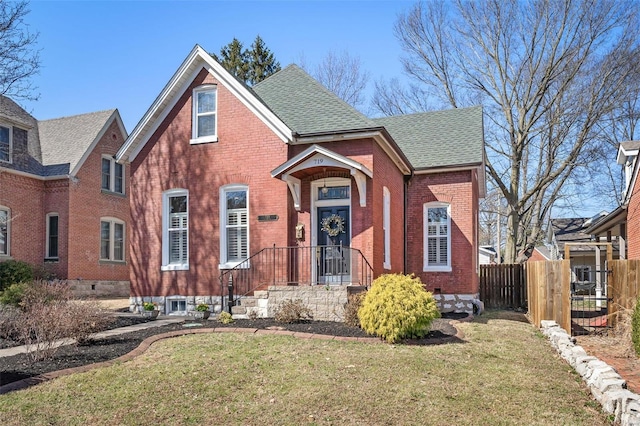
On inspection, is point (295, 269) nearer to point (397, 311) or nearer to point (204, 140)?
point (204, 140)

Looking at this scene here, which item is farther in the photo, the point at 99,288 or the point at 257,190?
the point at 99,288

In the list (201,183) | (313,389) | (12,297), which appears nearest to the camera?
(313,389)

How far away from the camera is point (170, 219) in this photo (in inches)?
656

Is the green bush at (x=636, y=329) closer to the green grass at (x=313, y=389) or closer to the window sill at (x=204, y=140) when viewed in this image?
the green grass at (x=313, y=389)

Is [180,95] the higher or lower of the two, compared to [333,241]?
higher

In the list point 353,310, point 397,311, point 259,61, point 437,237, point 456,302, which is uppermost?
point 259,61

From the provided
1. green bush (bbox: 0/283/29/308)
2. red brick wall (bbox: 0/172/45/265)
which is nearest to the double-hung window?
red brick wall (bbox: 0/172/45/265)

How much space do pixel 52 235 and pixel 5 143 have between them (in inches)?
162

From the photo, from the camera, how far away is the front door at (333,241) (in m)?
14.7

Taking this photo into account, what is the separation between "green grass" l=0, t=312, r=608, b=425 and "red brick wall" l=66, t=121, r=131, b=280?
15469mm

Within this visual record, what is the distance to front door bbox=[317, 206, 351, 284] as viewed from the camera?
14.7 m

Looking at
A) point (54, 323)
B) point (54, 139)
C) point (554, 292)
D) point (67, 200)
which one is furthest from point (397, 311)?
point (54, 139)

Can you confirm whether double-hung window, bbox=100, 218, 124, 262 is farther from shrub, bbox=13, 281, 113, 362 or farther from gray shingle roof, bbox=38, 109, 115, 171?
shrub, bbox=13, 281, 113, 362

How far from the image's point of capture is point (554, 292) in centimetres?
1407
